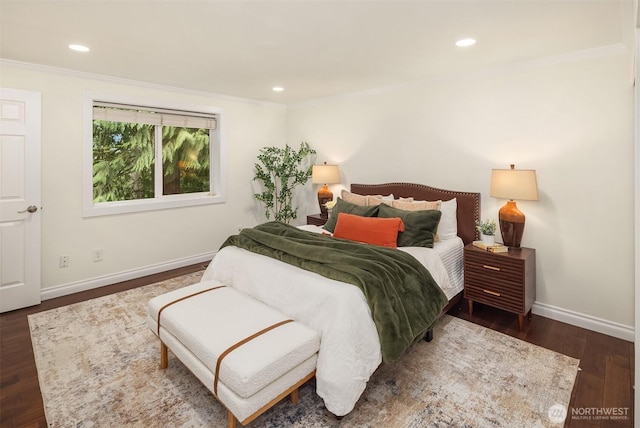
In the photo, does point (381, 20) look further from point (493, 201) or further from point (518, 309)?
point (518, 309)

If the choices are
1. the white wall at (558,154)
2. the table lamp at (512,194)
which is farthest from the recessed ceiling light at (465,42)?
the table lamp at (512,194)

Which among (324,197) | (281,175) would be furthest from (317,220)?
(281,175)

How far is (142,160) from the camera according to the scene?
4.29 meters

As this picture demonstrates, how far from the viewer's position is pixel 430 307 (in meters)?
2.40

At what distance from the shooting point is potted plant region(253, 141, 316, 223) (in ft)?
16.6

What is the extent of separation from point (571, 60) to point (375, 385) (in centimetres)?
309

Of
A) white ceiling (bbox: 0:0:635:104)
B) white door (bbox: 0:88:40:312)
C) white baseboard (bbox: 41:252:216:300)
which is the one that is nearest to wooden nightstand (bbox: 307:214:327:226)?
white baseboard (bbox: 41:252:216:300)

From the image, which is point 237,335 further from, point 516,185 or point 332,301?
point 516,185

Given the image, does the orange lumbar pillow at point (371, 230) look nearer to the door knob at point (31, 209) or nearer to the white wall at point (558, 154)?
the white wall at point (558, 154)

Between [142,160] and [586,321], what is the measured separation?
5081mm

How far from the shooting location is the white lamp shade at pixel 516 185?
285 cm

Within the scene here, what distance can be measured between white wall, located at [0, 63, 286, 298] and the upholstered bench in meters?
1.98

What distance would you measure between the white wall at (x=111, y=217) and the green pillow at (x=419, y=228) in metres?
2.84

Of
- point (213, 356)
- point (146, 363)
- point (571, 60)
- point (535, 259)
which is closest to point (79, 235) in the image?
point (146, 363)
